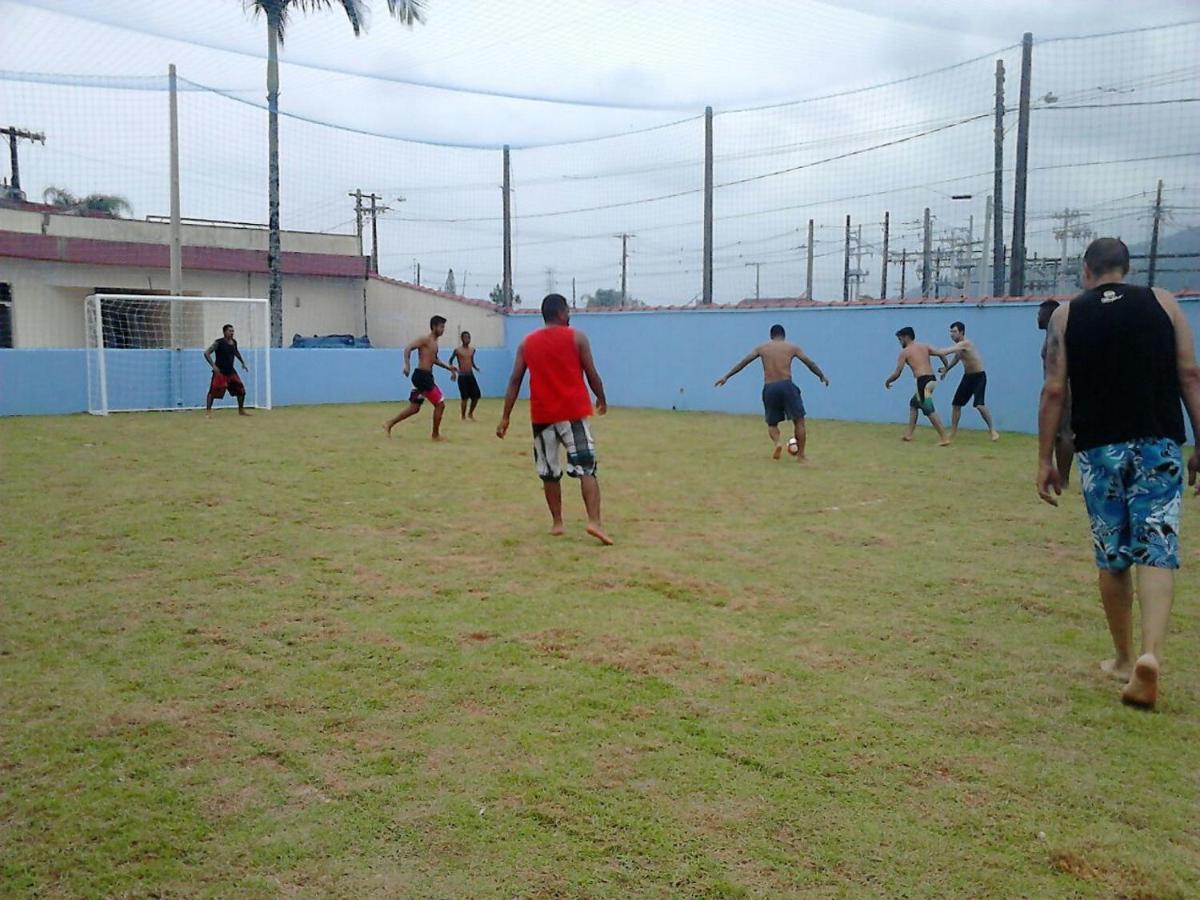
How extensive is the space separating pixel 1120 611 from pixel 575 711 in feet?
7.73

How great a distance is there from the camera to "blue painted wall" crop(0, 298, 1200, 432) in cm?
1675

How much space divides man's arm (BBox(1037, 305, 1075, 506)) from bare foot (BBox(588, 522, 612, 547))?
10.9ft

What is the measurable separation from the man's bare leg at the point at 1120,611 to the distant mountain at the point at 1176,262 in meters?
12.9

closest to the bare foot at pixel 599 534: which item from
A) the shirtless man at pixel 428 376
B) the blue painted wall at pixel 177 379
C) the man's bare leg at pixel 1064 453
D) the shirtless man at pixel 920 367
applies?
the man's bare leg at pixel 1064 453

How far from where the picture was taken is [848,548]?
7.15m

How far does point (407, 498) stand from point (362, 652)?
459 centimetres

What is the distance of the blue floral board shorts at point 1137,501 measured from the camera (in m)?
4.04

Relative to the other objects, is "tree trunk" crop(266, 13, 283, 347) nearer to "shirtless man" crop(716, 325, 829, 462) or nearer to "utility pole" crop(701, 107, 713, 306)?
"utility pole" crop(701, 107, 713, 306)

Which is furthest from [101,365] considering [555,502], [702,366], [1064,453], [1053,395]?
[1053,395]

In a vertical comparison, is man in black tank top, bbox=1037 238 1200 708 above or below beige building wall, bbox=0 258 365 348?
below

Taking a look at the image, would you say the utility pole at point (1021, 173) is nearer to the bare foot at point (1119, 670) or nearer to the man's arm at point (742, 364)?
the man's arm at point (742, 364)

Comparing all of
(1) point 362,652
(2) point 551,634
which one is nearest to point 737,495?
(2) point 551,634

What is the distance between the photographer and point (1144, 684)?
3.97 metres

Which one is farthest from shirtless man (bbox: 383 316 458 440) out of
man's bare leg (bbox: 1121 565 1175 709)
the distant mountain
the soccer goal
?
the distant mountain
